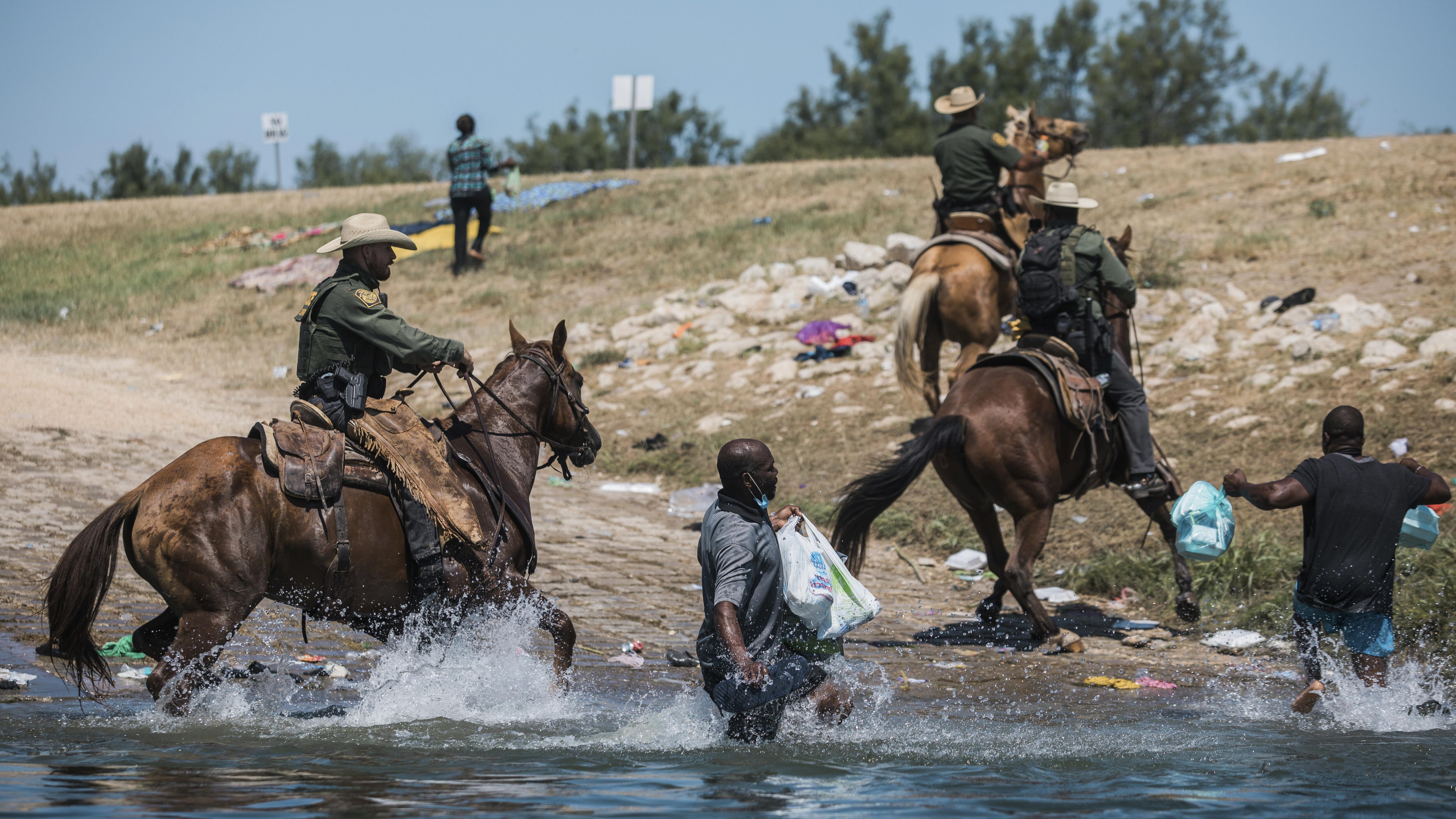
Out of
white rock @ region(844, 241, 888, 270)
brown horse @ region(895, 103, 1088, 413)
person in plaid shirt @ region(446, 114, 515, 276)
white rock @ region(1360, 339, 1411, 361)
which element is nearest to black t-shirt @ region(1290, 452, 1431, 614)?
brown horse @ region(895, 103, 1088, 413)

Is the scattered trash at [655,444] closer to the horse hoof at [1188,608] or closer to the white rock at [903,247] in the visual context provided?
the white rock at [903,247]

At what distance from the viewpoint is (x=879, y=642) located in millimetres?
7523

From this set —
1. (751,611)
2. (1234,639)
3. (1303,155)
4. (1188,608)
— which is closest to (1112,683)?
(1234,639)

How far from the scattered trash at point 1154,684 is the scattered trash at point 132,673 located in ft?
16.4

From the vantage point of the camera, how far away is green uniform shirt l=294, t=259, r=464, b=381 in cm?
546

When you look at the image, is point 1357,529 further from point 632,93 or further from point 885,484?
point 632,93

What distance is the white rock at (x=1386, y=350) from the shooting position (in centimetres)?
1061

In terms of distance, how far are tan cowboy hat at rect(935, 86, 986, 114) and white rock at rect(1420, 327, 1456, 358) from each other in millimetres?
4248

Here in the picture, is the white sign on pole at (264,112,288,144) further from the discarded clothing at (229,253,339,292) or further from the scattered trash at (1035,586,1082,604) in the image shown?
the scattered trash at (1035,586,1082,604)

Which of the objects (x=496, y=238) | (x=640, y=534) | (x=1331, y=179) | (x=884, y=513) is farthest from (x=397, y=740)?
(x=496, y=238)

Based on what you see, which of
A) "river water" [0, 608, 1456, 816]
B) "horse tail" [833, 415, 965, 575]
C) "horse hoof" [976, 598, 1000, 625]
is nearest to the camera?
"river water" [0, 608, 1456, 816]

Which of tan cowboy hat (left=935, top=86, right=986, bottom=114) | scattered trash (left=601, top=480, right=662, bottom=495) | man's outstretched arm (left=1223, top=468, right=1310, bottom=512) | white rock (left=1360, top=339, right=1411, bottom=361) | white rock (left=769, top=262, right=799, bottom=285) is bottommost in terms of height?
scattered trash (left=601, top=480, right=662, bottom=495)

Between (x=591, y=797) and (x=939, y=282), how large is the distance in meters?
7.04

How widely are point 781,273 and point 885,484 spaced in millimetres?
10327
